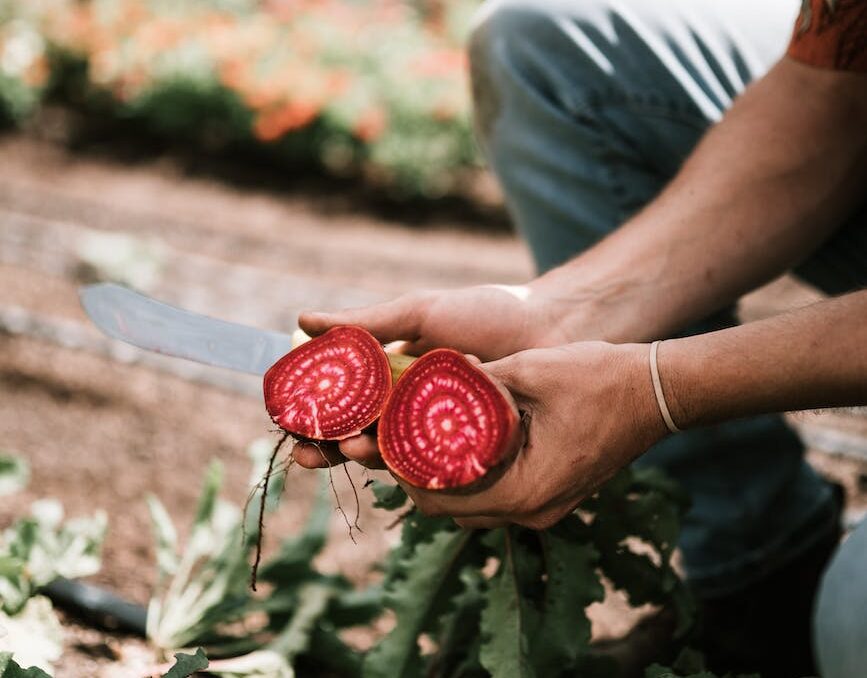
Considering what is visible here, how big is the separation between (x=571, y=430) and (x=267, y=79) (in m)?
5.53

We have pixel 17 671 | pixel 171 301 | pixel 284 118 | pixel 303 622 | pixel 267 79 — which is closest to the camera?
pixel 17 671

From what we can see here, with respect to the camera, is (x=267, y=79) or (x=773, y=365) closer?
(x=773, y=365)

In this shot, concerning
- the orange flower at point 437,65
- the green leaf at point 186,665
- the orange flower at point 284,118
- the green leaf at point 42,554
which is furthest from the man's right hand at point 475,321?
the orange flower at point 437,65

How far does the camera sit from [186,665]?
129 centimetres

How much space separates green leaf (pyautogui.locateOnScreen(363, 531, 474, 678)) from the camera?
59.0 inches

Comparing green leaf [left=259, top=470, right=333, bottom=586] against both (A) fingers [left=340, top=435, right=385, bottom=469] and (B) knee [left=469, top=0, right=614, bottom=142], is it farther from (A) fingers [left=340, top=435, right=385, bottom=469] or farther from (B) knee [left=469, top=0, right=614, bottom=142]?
(B) knee [left=469, top=0, right=614, bottom=142]

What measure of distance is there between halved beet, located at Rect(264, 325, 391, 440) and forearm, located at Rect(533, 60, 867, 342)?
41 cm

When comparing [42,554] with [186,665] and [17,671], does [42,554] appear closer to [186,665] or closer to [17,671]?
[17,671]

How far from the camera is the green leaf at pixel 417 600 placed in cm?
150

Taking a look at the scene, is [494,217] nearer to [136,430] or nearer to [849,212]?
[136,430]

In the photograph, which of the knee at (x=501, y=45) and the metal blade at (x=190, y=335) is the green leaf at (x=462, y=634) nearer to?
the metal blade at (x=190, y=335)

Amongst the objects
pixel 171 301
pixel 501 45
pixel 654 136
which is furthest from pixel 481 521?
pixel 171 301

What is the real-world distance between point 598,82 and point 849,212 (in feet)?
1.96

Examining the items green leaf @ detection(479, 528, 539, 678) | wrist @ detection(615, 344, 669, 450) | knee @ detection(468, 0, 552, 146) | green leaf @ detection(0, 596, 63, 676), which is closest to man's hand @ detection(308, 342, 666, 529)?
wrist @ detection(615, 344, 669, 450)
